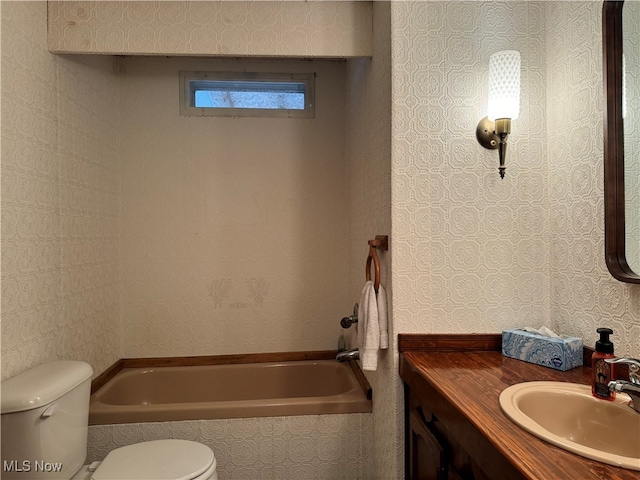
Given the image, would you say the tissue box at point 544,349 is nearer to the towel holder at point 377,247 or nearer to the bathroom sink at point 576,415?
the bathroom sink at point 576,415

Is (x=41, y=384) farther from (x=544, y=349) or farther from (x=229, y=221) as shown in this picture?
(x=544, y=349)

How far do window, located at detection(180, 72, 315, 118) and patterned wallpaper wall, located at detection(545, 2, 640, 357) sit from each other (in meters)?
1.50

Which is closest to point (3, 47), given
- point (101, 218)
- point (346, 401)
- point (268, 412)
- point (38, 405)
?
point (101, 218)

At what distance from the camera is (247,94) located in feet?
8.71

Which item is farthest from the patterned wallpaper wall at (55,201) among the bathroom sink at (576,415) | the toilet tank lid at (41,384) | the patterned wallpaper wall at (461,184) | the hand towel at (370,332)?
the bathroom sink at (576,415)

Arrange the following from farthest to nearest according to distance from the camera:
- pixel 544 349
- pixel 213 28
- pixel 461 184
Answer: pixel 213 28 < pixel 461 184 < pixel 544 349

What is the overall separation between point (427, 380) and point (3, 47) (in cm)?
189

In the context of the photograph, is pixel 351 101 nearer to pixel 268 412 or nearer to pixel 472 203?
pixel 472 203

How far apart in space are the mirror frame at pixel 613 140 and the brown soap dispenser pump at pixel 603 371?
0.26 m

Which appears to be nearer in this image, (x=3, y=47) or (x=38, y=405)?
(x=38, y=405)

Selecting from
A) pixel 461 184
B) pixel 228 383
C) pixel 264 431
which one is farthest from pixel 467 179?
pixel 228 383

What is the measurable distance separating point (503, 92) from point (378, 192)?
612mm

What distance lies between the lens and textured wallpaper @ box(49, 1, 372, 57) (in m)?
1.81

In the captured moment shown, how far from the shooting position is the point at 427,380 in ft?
4.15
